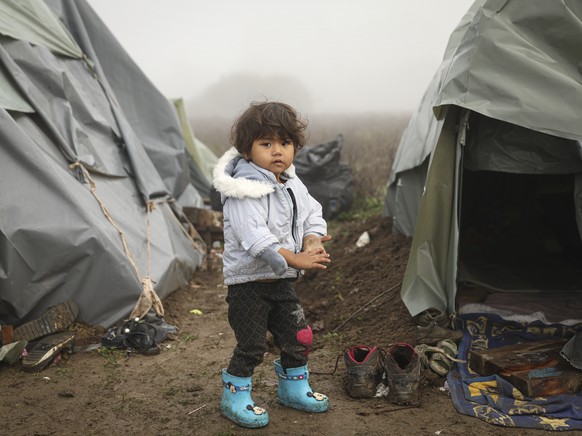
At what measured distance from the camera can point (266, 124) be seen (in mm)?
2768

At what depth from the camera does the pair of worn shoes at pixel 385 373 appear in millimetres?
3197

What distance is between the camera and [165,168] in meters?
7.43

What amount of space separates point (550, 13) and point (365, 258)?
287 cm

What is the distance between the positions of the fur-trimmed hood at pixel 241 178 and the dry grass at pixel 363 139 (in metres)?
6.08

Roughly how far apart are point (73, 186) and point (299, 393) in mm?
2635

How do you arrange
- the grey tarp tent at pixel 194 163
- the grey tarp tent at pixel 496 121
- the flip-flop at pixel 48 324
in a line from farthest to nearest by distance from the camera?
the grey tarp tent at pixel 194 163 < the flip-flop at pixel 48 324 < the grey tarp tent at pixel 496 121

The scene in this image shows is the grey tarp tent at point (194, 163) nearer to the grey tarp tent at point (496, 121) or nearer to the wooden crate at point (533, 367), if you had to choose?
the grey tarp tent at point (496, 121)

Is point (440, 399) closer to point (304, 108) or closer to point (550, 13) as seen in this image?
point (550, 13)

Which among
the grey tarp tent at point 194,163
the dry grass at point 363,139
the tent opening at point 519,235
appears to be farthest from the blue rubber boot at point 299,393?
the grey tarp tent at point 194,163

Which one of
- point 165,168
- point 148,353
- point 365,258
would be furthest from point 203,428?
point 165,168

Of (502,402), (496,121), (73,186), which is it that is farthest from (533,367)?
(73,186)

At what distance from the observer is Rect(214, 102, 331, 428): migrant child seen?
273cm

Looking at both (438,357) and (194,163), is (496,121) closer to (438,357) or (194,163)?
(438,357)

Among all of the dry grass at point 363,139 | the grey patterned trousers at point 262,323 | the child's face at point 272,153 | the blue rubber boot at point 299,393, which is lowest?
the dry grass at point 363,139
